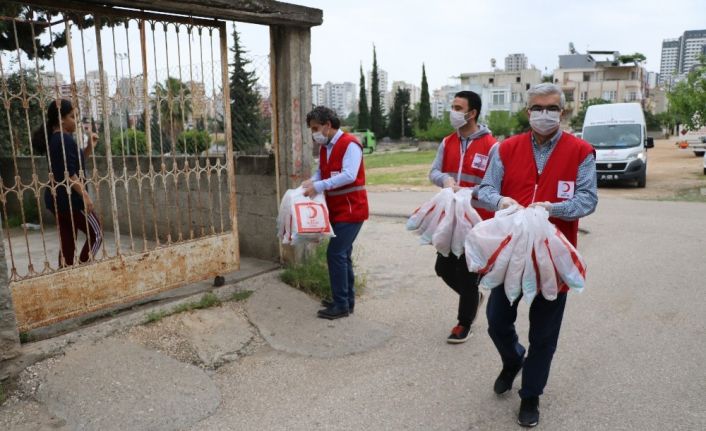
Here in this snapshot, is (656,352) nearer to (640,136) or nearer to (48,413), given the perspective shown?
(48,413)

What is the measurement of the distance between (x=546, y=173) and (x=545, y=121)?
276 millimetres

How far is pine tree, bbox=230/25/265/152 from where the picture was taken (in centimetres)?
563

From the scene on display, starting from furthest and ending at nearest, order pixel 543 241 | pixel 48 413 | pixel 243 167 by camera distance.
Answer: pixel 243 167
pixel 48 413
pixel 543 241

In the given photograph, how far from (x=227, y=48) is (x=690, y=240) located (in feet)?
22.4

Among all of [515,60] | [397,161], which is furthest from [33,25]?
[515,60]

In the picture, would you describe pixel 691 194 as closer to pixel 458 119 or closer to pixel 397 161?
pixel 458 119

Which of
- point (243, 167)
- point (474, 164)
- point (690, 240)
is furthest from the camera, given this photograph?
point (690, 240)

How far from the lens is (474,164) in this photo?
3.89 meters

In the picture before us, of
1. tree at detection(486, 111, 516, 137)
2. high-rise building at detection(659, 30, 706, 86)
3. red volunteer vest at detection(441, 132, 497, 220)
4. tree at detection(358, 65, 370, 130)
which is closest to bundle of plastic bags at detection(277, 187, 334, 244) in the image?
red volunteer vest at detection(441, 132, 497, 220)

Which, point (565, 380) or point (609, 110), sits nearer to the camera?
point (565, 380)

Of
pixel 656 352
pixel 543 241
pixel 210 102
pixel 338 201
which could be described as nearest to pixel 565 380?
pixel 656 352

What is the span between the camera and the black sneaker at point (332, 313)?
15.3 ft

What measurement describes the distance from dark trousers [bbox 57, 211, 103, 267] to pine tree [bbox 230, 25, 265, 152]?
1730 mm

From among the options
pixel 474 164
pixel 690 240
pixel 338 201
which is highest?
pixel 474 164
